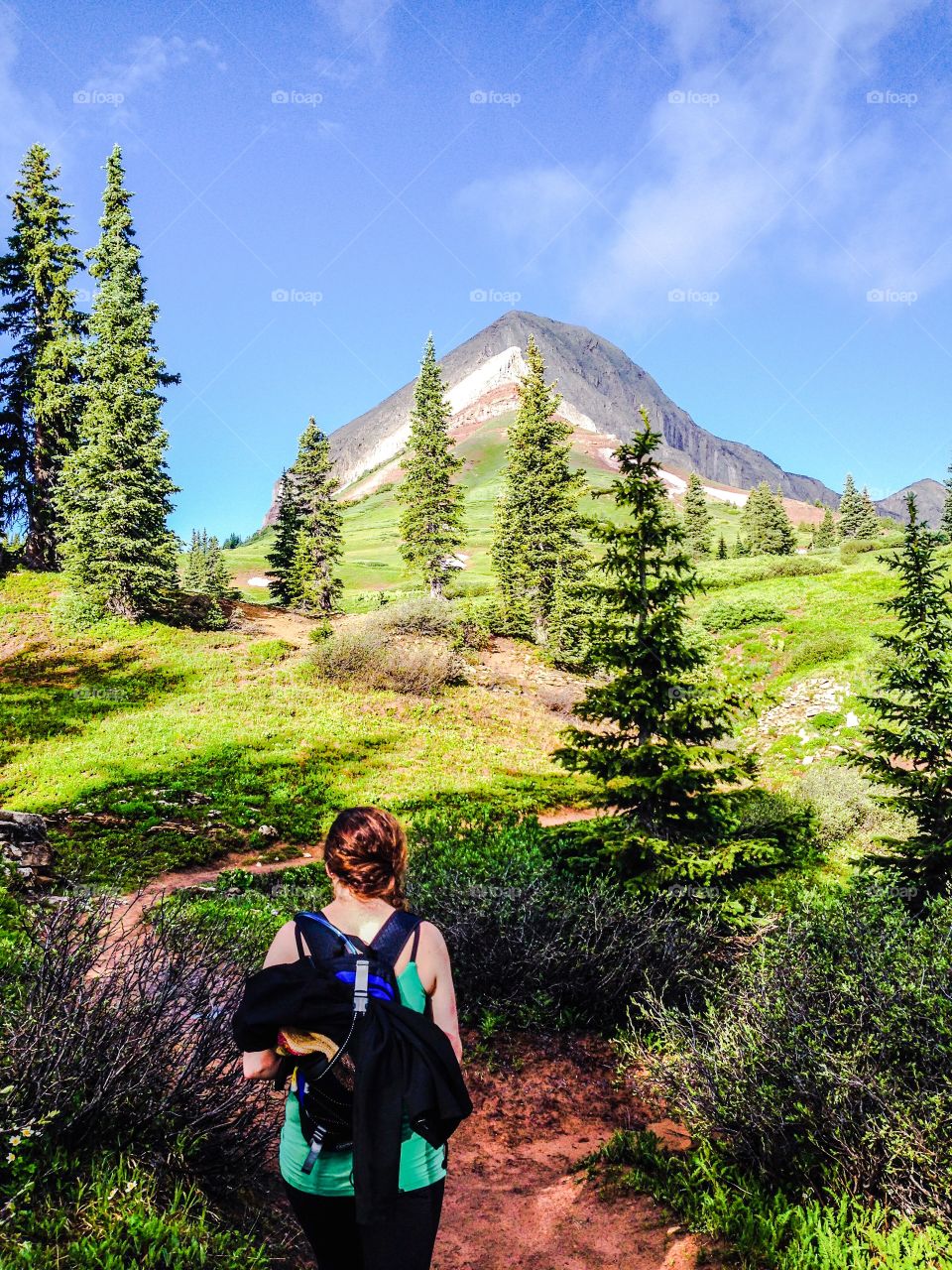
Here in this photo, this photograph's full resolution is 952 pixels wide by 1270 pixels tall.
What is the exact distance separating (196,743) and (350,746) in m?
4.18

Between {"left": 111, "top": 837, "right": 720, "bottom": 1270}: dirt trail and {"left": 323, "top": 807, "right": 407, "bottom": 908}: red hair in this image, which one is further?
{"left": 111, "top": 837, "right": 720, "bottom": 1270}: dirt trail

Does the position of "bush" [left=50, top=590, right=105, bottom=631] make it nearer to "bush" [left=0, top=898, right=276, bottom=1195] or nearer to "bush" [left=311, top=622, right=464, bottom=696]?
"bush" [left=311, top=622, right=464, bottom=696]

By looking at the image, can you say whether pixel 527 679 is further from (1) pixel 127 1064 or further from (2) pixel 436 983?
(2) pixel 436 983

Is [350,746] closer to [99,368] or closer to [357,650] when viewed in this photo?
[357,650]

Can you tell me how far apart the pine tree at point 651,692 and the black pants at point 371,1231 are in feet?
21.4

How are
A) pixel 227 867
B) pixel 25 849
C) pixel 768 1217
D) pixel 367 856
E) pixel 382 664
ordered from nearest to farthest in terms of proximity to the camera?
pixel 367 856, pixel 768 1217, pixel 25 849, pixel 227 867, pixel 382 664

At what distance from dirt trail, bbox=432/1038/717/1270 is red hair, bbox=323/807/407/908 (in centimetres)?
331

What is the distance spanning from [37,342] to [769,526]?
63410mm

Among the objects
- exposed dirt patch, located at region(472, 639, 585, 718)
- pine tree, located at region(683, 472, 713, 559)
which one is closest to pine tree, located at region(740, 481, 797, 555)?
pine tree, located at region(683, 472, 713, 559)

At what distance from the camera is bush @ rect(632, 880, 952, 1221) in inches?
159

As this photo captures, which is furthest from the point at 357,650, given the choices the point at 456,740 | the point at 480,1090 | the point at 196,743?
the point at 480,1090

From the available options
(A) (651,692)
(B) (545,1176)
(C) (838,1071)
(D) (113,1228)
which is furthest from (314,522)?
(D) (113,1228)

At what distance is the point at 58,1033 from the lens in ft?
12.3

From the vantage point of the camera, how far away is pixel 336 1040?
2.55 metres
